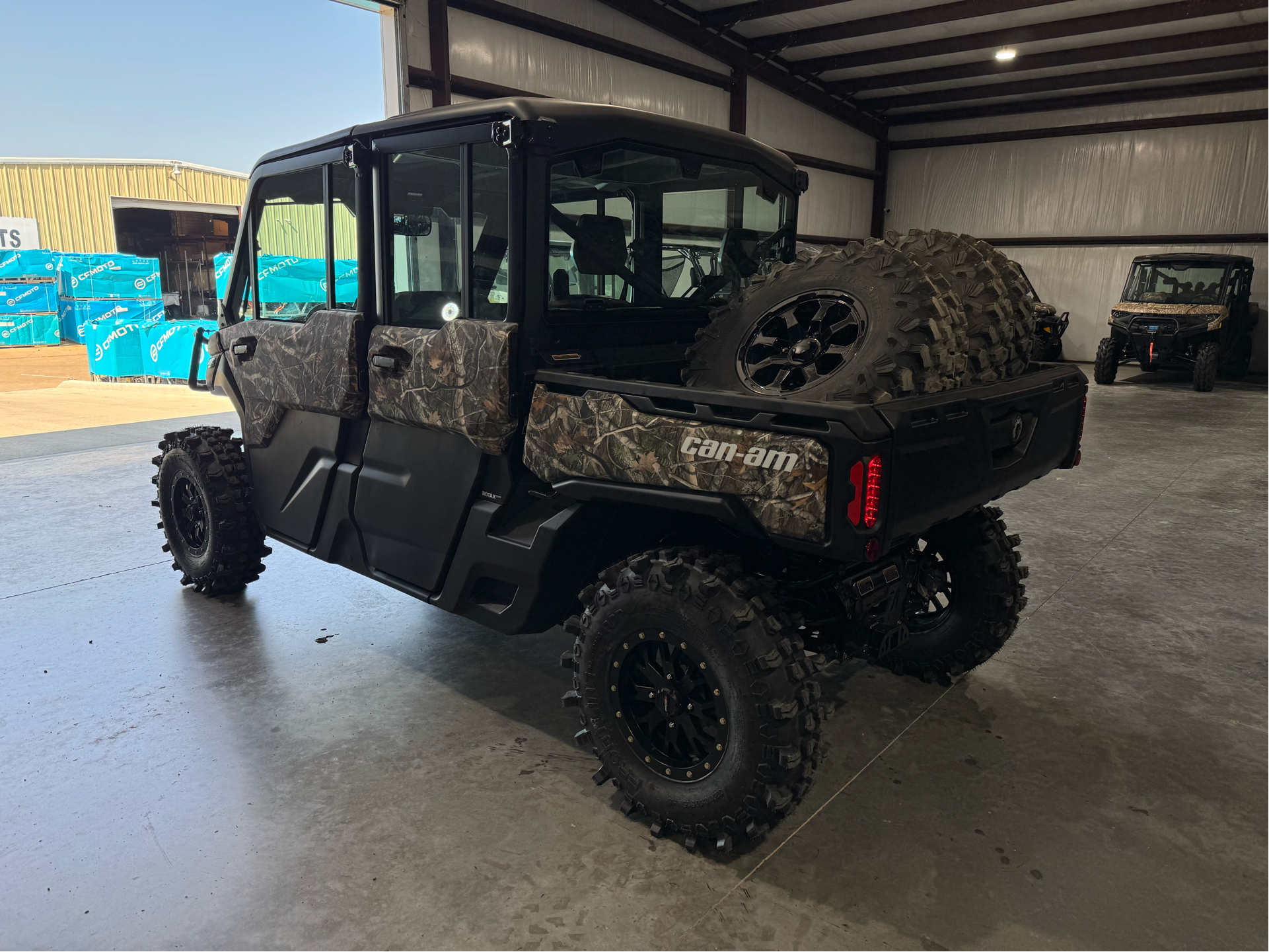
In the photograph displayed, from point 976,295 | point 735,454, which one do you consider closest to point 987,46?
point 976,295

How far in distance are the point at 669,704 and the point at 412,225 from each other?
1874mm

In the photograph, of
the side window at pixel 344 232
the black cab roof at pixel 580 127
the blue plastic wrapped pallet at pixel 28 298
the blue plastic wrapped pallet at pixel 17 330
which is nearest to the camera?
the black cab roof at pixel 580 127

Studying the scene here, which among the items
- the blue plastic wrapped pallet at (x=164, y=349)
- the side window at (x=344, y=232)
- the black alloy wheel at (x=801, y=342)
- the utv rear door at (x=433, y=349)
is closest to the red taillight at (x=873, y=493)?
the black alloy wheel at (x=801, y=342)

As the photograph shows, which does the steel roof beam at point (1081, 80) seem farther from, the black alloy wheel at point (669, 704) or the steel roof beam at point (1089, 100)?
the black alloy wheel at point (669, 704)

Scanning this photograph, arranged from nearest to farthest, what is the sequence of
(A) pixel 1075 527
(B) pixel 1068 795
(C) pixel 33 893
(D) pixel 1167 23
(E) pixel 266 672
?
(C) pixel 33 893
(B) pixel 1068 795
(E) pixel 266 672
(A) pixel 1075 527
(D) pixel 1167 23

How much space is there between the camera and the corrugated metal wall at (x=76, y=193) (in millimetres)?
25828

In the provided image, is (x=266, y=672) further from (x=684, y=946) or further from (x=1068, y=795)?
(x=1068, y=795)

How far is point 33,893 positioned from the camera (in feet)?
7.52

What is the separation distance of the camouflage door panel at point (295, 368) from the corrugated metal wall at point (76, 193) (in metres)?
26.6

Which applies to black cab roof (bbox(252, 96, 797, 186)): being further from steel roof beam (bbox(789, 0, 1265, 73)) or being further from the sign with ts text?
the sign with ts text

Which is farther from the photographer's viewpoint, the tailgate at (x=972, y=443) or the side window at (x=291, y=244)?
the side window at (x=291, y=244)

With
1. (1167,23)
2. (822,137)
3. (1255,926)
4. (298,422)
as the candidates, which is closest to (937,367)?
(1255,926)

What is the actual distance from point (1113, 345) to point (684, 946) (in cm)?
1464

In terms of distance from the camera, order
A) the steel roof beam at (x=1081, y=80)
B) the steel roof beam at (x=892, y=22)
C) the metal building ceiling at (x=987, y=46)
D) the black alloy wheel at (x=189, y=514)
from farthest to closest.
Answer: the steel roof beam at (x=1081, y=80)
the metal building ceiling at (x=987, y=46)
the steel roof beam at (x=892, y=22)
the black alloy wheel at (x=189, y=514)
